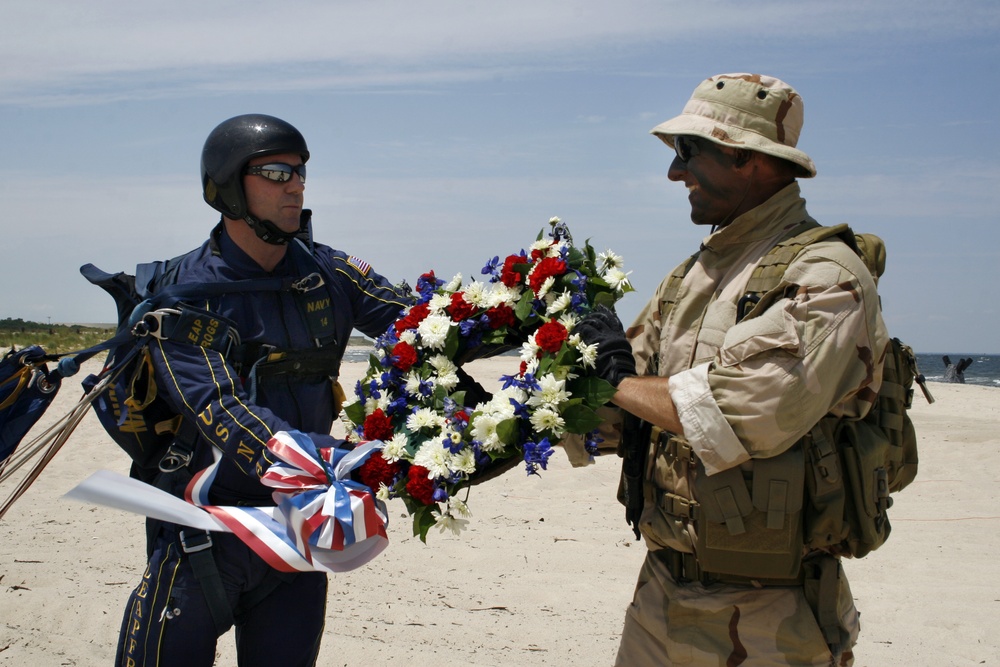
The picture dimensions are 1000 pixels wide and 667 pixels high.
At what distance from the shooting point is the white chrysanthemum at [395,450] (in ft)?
12.0

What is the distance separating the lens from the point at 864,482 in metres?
3.39

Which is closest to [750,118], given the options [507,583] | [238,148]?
[238,148]

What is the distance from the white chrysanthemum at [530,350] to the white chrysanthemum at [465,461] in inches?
16.5

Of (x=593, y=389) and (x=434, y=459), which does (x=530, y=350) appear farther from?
(x=434, y=459)

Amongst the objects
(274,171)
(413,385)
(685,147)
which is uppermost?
(685,147)

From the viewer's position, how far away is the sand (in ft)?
20.5

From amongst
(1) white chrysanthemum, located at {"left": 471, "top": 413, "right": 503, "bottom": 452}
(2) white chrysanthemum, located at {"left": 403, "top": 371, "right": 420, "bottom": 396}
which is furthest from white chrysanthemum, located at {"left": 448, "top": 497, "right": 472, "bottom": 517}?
(2) white chrysanthemum, located at {"left": 403, "top": 371, "right": 420, "bottom": 396}

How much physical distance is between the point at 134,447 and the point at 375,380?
3.75ft

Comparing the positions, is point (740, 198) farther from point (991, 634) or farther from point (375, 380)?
point (991, 634)

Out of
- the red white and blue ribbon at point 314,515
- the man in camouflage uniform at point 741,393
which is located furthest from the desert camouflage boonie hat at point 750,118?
the red white and blue ribbon at point 314,515

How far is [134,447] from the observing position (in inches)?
164

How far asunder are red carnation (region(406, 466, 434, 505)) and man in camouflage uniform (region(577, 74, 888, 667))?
75 cm

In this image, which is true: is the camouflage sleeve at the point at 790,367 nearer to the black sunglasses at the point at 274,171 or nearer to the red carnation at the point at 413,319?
the red carnation at the point at 413,319

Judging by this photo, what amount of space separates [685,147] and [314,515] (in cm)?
204
